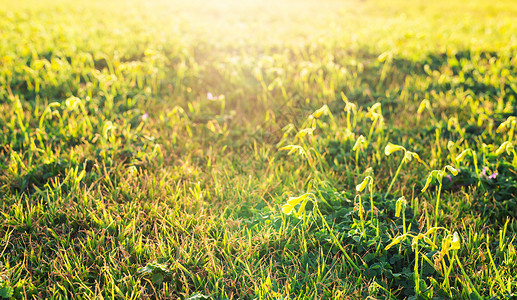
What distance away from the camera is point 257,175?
106 inches

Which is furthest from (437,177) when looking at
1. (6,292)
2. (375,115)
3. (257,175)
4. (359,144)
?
(6,292)

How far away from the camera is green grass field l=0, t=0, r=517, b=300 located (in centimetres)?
184

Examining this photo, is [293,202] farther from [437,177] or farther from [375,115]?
[375,115]

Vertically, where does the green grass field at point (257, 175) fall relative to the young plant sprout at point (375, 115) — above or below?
below

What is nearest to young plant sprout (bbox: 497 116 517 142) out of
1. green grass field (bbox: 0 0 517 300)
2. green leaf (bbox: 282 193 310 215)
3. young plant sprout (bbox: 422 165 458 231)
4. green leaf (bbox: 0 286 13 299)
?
green grass field (bbox: 0 0 517 300)

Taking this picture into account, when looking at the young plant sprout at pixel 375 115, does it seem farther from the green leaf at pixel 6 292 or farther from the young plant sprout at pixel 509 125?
the green leaf at pixel 6 292

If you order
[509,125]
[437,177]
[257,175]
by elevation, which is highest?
[437,177]

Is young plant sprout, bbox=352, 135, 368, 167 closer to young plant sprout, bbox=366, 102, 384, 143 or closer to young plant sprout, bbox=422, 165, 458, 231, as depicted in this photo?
young plant sprout, bbox=366, 102, 384, 143

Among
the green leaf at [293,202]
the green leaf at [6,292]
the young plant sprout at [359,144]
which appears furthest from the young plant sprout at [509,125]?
the green leaf at [6,292]

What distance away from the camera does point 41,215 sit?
2230 millimetres

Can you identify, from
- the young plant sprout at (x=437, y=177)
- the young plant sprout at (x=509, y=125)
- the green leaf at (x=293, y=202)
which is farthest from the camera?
the young plant sprout at (x=509, y=125)

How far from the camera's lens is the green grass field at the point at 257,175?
184 centimetres

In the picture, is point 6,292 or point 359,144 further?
point 359,144

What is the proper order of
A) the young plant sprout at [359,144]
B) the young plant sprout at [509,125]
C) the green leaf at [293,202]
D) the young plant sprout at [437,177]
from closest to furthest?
1. the green leaf at [293,202]
2. the young plant sprout at [437,177]
3. the young plant sprout at [359,144]
4. the young plant sprout at [509,125]
